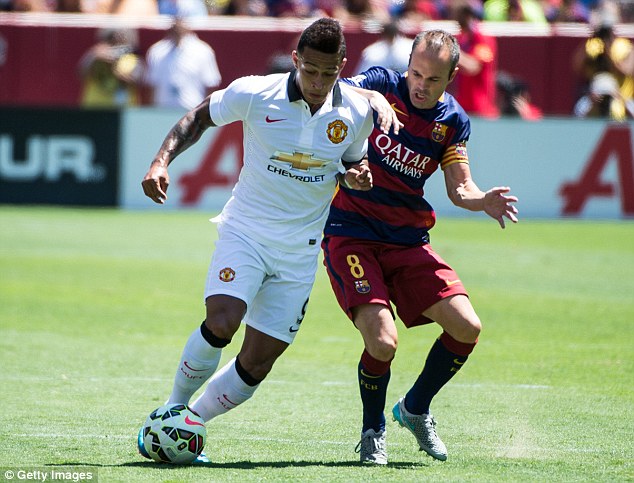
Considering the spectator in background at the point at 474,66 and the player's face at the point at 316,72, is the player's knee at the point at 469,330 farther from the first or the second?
the spectator in background at the point at 474,66

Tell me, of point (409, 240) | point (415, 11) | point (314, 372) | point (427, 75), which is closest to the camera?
point (427, 75)

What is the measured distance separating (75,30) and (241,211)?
56.3ft

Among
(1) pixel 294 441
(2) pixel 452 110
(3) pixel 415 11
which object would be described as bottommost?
(3) pixel 415 11

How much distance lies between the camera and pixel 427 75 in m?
6.73

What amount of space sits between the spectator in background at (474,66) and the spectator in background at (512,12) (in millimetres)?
3492

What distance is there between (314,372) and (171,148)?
3.22 metres

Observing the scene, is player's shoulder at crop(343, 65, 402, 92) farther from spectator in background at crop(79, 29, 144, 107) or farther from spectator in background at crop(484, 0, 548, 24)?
spectator in background at crop(484, 0, 548, 24)

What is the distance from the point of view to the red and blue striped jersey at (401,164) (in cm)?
695

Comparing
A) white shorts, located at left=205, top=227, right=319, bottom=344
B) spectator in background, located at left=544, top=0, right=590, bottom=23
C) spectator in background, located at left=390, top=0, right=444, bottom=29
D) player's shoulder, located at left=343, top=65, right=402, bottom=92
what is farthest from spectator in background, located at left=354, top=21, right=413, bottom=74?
white shorts, located at left=205, top=227, right=319, bottom=344

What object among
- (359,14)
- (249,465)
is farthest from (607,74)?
(249,465)

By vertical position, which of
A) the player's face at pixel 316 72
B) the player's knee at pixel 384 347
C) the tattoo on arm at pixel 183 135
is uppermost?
the player's face at pixel 316 72

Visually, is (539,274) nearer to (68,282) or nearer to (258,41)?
(68,282)

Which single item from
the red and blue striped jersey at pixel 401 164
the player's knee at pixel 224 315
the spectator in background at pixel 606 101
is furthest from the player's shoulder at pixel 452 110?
the spectator in background at pixel 606 101

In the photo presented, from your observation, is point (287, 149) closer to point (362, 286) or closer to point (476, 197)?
point (362, 286)
